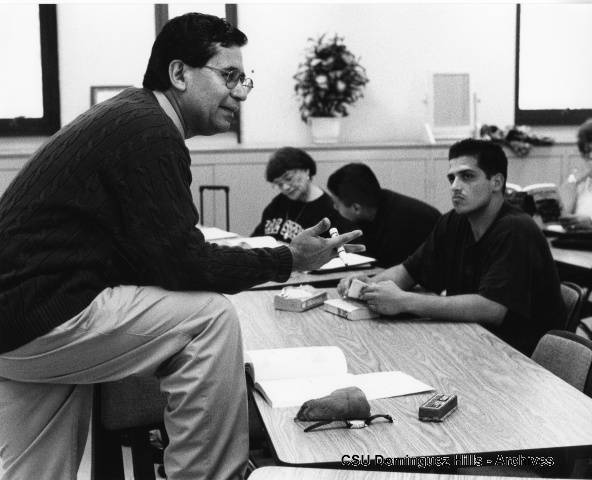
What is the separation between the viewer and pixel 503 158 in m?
3.06

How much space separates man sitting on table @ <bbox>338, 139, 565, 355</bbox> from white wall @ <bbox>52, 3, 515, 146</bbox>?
3846mm

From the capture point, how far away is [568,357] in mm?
2111

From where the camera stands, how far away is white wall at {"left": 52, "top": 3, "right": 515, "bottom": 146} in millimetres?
6477

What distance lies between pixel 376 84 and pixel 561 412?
5613 millimetres

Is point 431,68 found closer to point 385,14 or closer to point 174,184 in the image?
point 385,14

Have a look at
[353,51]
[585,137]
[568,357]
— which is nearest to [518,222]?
[568,357]

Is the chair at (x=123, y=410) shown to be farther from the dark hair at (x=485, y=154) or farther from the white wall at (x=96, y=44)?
the white wall at (x=96, y=44)

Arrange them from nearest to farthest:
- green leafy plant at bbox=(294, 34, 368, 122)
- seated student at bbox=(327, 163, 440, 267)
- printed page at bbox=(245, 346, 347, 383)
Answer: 1. printed page at bbox=(245, 346, 347, 383)
2. seated student at bbox=(327, 163, 440, 267)
3. green leafy plant at bbox=(294, 34, 368, 122)

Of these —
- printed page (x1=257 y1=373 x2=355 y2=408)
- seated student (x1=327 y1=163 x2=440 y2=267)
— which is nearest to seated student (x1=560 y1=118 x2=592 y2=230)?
seated student (x1=327 y1=163 x2=440 y2=267)

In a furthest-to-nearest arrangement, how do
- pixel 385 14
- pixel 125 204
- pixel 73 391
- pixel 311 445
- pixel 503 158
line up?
pixel 385 14, pixel 503 158, pixel 73 391, pixel 125 204, pixel 311 445

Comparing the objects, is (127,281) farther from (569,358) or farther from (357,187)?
(357,187)

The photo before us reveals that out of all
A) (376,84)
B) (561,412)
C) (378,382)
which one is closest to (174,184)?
(378,382)

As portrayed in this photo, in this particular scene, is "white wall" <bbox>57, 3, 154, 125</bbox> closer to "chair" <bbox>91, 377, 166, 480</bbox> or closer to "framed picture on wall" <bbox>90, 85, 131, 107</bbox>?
"framed picture on wall" <bbox>90, 85, 131, 107</bbox>

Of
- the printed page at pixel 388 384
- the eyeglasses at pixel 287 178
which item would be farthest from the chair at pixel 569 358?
the eyeglasses at pixel 287 178
